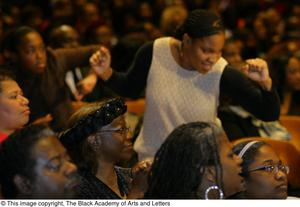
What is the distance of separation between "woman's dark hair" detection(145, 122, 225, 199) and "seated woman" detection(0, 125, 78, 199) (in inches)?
11.1

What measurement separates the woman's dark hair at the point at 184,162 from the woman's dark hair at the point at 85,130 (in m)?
0.41

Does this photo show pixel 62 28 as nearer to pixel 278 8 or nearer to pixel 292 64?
pixel 292 64

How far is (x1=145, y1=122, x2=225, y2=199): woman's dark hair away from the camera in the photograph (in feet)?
7.36

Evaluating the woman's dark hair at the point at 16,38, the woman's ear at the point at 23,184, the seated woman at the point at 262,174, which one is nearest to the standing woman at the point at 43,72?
the woman's dark hair at the point at 16,38

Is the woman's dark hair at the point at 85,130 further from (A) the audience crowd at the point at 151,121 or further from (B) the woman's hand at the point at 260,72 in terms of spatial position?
(B) the woman's hand at the point at 260,72

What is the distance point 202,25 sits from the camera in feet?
10.6

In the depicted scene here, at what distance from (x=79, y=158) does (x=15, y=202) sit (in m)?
0.50

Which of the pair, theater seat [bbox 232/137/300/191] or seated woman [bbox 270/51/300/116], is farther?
seated woman [bbox 270/51/300/116]

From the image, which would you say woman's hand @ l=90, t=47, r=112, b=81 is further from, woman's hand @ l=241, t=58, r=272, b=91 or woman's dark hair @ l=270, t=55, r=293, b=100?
woman's dark hair @ l=270, t=55, r=293, b=100

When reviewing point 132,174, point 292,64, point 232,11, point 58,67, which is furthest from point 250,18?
point 132,174

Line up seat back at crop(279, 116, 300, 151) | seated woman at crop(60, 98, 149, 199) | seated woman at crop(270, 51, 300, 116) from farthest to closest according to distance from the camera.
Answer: seated woman at crop(270, 51, 300, 116) < seat back at crop(279, 116, 300, 151) < seated woman at crop(60, 98, 149, 199)

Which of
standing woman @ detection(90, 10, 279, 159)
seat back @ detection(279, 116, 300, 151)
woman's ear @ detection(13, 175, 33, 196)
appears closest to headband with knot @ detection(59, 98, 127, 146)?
woman's ear @ detection(13, 175, 33, 196)

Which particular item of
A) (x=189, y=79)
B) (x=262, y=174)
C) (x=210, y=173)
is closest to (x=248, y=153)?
(x=262, y=174)

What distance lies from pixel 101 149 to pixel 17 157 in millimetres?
586
